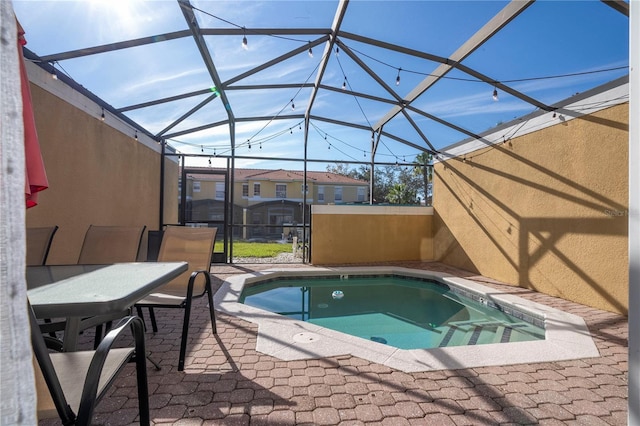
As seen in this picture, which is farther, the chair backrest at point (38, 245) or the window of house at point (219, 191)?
the window of house at point (219, 191)

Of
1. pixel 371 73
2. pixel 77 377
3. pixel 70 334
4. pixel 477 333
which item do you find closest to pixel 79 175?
pixel 70 334

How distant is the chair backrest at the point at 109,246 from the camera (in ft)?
10.1

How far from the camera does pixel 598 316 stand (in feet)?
13.2

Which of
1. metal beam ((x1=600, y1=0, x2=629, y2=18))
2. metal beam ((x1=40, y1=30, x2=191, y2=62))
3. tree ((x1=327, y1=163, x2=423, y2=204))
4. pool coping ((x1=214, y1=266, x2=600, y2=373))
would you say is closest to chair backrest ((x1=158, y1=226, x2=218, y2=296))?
pool coping ((x1=214, y1=266, x2=600, y2=373))

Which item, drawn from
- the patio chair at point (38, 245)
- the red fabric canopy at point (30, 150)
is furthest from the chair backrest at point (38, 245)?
the red fabric canopy at point (30, 150)

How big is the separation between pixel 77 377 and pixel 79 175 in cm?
453

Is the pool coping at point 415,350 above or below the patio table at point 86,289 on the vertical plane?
below

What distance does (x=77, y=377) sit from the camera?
4.05 ft

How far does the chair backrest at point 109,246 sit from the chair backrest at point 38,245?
11.8 inches

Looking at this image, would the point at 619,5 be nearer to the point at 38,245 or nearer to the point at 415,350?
the point at 415,350

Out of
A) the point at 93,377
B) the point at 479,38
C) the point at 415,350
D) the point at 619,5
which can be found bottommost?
the point at 415,350

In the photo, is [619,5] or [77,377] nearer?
[77,377]

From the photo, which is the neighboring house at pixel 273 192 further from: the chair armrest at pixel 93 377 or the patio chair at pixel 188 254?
the chair armrest at pixel 93 377

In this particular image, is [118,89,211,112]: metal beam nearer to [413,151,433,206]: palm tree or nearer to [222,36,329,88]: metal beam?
[222,36,329,88]: metal beam
